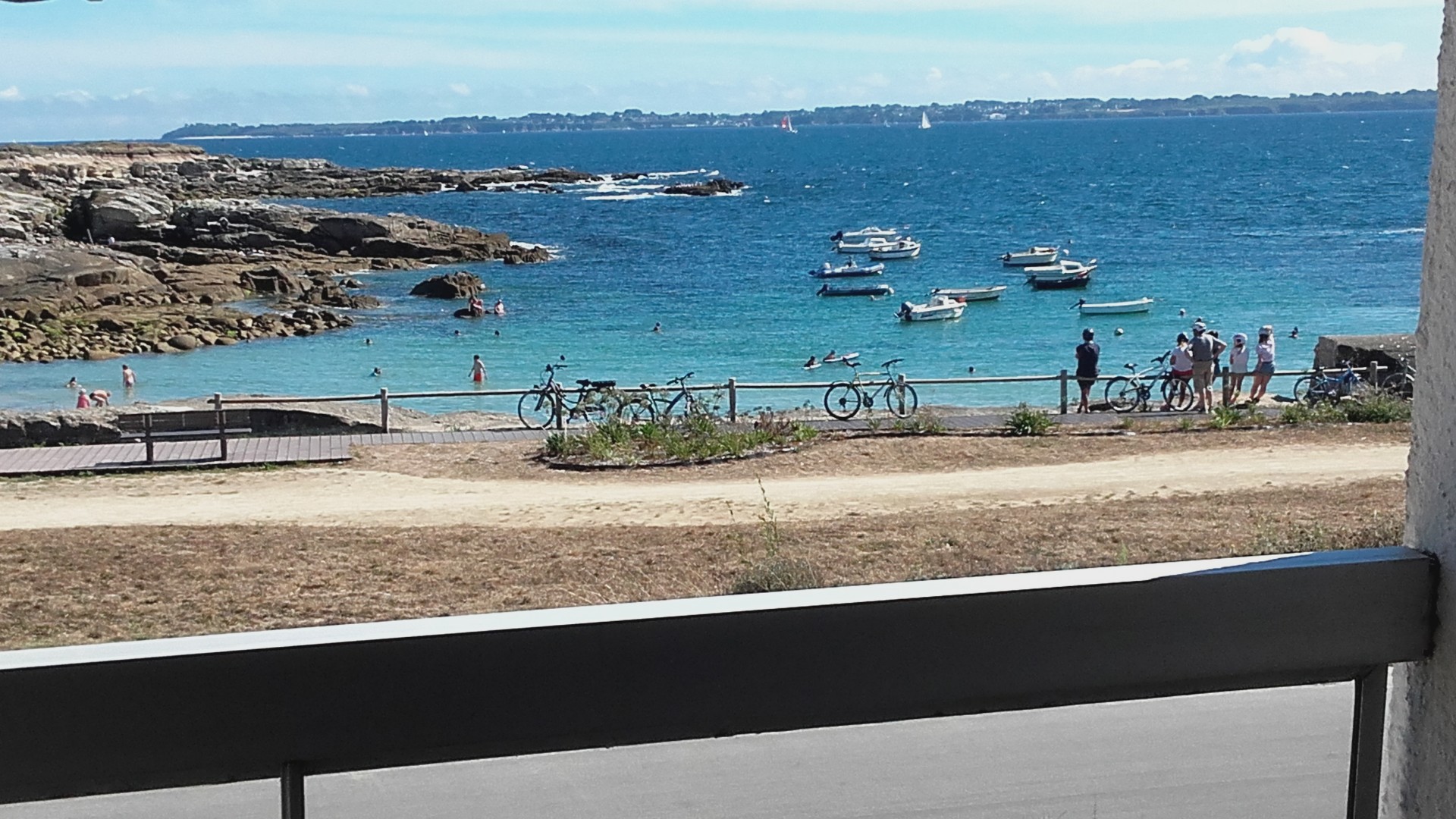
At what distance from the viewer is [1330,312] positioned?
3216cm

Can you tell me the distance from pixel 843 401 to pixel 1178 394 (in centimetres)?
355

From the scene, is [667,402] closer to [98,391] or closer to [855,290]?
[98,391]

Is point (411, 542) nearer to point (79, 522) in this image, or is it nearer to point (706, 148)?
point (79, 522)

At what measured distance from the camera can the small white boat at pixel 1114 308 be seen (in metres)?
34.2

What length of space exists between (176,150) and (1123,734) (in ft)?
384

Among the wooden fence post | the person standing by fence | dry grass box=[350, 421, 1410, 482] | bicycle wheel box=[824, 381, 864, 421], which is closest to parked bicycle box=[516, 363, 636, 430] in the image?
dry grass box=[350, 421, 1410, 482]

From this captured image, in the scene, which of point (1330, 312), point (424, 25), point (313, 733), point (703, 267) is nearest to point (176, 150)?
point (703, 267)

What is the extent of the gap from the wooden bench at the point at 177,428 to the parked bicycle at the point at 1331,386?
1032 centimetres

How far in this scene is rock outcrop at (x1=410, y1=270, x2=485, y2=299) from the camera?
120 feet

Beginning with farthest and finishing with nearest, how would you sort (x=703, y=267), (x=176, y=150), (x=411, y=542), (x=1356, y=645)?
1. (x=176, y=150)
2. (x=703, y=267)
3. (x=411, y=542)
4. (x=1356, y=645)

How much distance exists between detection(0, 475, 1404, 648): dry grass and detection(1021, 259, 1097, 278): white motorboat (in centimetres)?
3031

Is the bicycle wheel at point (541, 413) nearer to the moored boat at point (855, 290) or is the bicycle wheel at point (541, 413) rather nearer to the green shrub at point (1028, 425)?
the green shrub at point (1028, 425)

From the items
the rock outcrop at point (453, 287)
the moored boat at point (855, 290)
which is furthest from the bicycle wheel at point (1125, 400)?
the rock outcrop at point (453, 287)

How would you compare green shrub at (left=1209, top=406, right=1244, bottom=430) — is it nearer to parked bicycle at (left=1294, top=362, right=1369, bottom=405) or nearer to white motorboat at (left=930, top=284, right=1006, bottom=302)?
parked bicycle at (left=1294, top=362, right=1369, bottom=405)
